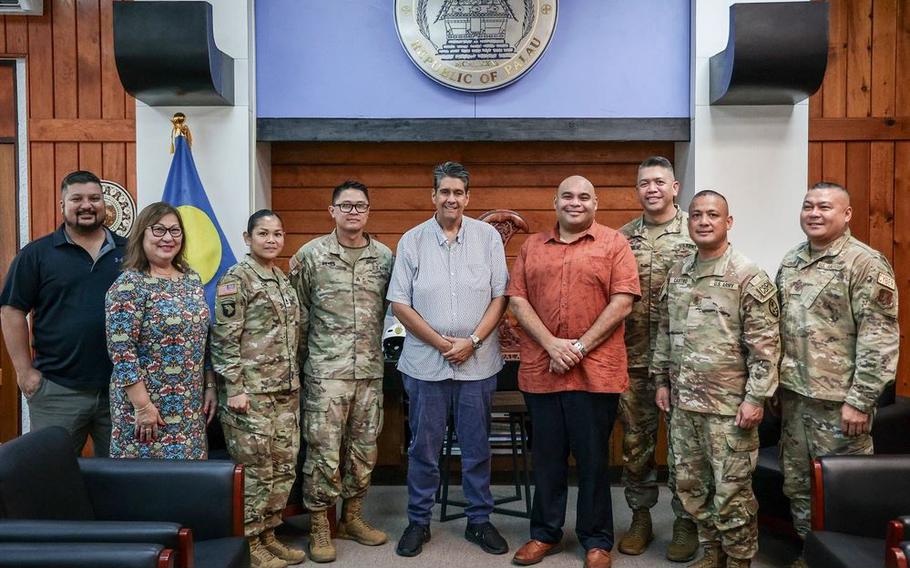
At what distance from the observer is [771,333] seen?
2729mm

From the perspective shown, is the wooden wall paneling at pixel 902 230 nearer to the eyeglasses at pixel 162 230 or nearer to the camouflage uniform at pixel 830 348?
the camouflage uniform at pixel 830 348

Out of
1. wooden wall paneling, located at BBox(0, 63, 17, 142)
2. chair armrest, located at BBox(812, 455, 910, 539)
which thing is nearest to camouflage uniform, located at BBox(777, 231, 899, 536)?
chair armrest, located at BBox(812, 455, 910, 539)

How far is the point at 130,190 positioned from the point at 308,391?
201cm

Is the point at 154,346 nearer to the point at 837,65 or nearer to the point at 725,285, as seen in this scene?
the point at 725,285

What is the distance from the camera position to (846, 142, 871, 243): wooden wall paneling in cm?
450

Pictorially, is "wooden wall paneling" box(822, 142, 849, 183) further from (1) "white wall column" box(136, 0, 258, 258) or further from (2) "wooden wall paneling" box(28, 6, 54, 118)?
(2) "wooden wall paneling" box(28, 6, 54, 118)

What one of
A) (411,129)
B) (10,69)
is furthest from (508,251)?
(10,69)

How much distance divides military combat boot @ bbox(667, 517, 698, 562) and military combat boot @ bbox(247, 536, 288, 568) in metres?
1.65

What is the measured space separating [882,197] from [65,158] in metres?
4.96

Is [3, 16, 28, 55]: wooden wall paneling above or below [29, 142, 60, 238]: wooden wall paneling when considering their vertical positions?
above

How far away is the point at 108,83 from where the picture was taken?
4.38m

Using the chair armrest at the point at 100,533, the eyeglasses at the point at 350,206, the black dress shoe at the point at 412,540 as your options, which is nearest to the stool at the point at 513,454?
the black dress shoe at the point at 412,540

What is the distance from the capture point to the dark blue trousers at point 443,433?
3172 mm

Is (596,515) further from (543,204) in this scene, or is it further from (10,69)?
(10,69)
